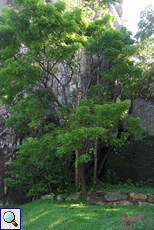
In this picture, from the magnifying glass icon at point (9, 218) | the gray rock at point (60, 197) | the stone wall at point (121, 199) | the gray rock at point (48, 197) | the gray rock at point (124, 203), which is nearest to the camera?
the magnifying glass icon at point (9, 218)

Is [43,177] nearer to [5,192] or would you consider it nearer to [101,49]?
[5,192]

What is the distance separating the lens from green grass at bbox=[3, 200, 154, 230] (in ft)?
15.3

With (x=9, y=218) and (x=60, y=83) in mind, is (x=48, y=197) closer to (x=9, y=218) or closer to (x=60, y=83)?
(x=9, y=218)

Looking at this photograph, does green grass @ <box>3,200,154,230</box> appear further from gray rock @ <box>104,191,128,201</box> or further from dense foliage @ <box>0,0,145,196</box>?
dense foliage @ <box>0,0,145,196</box>

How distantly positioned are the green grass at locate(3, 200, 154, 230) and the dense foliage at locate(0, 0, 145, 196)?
1.21 m

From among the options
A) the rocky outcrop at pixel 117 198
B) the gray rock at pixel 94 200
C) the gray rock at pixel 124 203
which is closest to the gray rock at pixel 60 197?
the rocky outcrop at pixel 117 198

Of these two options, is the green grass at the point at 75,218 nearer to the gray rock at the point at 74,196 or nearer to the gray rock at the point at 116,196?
the gray rock at the point at 74,196

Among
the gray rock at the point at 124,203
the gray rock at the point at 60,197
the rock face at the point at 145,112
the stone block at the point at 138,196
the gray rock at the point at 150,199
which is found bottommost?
the gray rock at the point at 124,203

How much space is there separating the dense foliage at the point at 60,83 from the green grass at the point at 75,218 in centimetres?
121

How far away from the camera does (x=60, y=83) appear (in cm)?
807

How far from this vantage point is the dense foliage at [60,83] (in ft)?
21.0

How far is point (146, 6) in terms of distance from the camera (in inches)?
354

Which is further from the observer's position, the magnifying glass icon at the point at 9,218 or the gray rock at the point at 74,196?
the gray rock at the point at 74,196

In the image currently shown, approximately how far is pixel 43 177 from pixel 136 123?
365 centimetres
